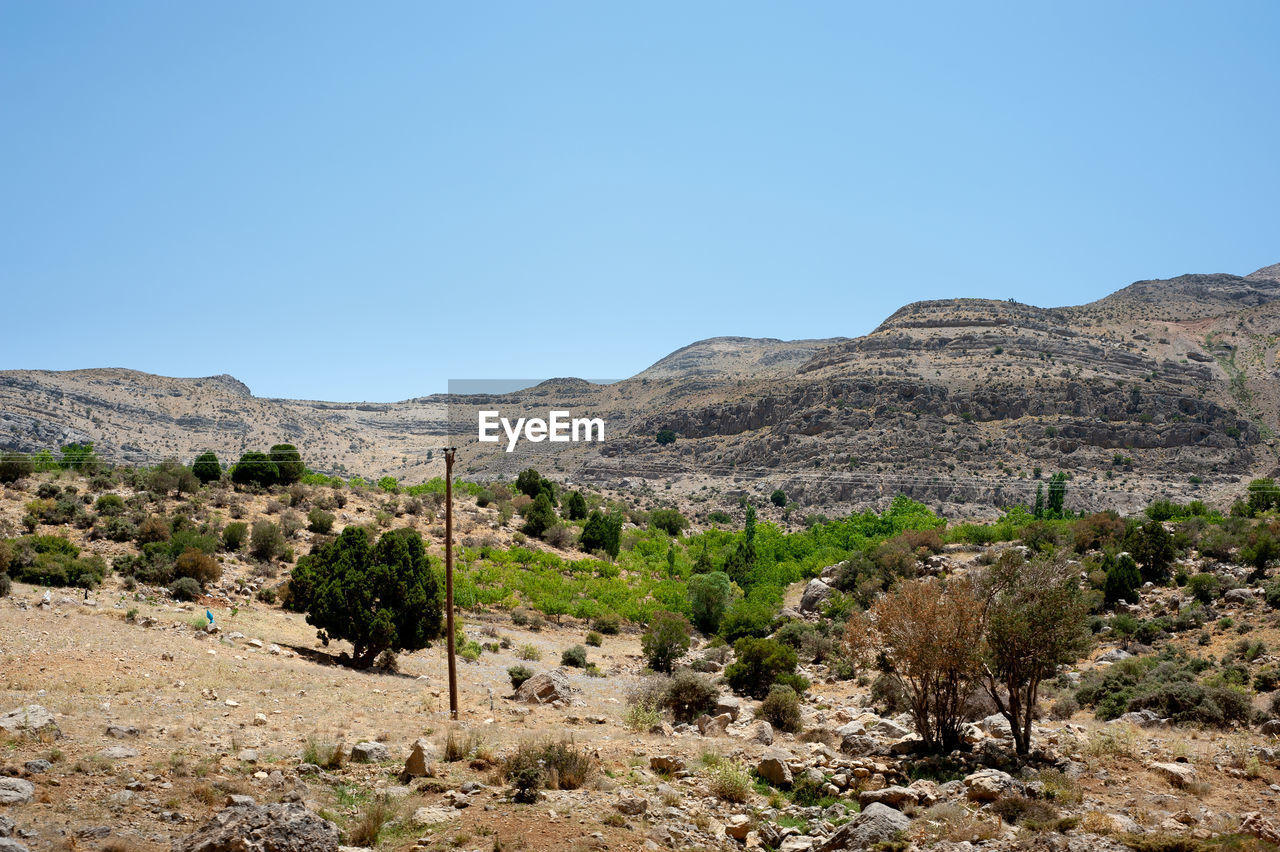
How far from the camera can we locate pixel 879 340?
395ft

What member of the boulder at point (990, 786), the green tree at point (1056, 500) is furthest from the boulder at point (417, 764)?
the green tree at point (1056, 500)

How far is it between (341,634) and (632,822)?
16181mm

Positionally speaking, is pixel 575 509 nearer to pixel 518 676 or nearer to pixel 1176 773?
pixel 518 676

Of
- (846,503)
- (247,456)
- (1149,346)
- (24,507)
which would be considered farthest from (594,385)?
(24,507)

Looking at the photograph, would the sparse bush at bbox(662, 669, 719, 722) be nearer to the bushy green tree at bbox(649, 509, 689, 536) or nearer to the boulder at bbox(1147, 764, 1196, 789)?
the boulder at bbox(1147, 764, 1196, 789)

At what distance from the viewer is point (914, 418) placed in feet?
311

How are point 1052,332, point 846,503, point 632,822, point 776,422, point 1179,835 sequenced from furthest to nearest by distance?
point 1052,332 < point 776,422 < point 846,503 < point 632,822 < point 1179,835

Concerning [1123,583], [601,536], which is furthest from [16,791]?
[601,536]

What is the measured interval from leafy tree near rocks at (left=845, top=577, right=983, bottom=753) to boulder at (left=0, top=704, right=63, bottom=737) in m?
14.5

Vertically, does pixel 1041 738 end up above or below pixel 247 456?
below

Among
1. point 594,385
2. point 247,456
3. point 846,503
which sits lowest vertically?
point 846,503

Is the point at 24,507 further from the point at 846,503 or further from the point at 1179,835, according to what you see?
the point at 846,503

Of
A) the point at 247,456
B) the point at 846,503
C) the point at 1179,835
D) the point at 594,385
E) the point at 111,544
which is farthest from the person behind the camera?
the point at 594,385

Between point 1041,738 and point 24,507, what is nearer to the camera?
point 1041,738
